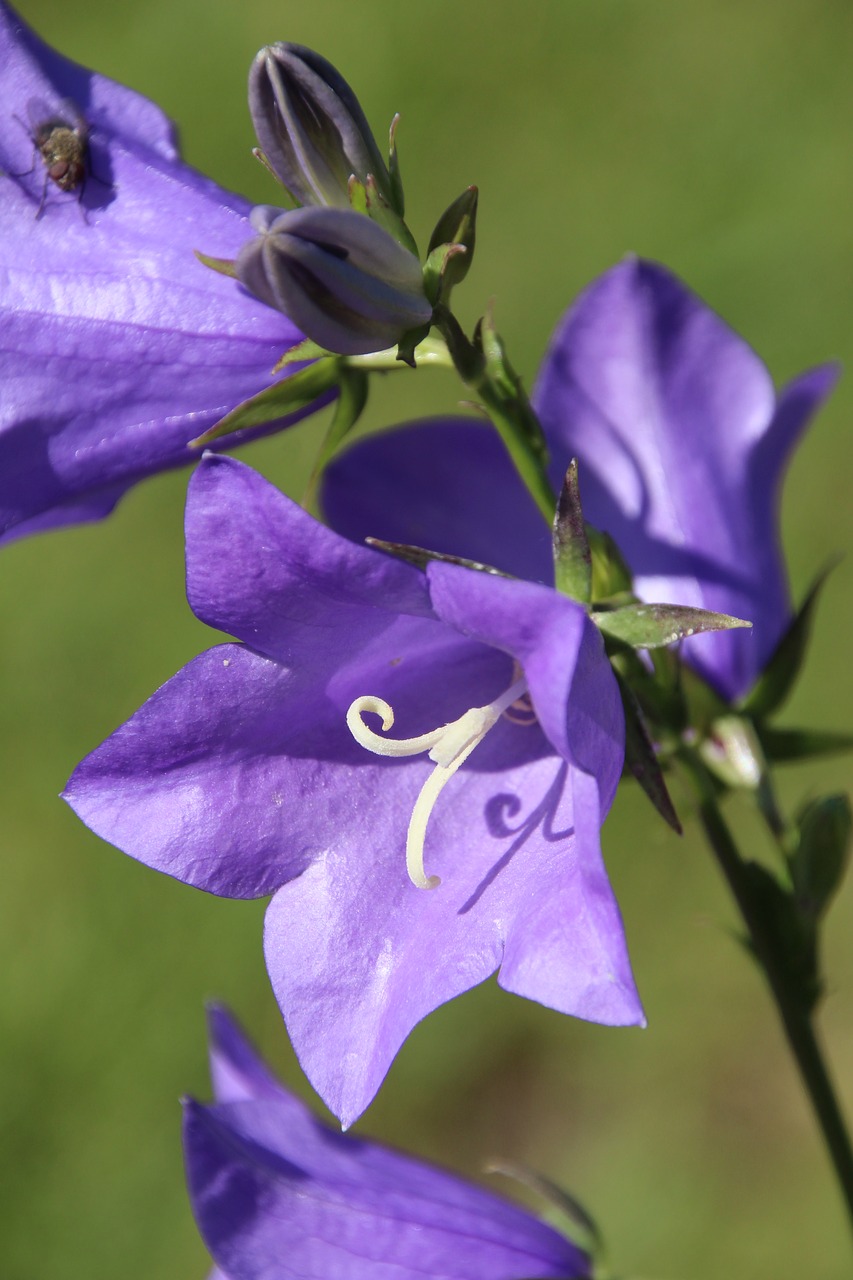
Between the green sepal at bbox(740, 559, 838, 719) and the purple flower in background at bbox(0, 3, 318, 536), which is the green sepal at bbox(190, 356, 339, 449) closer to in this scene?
the purple flower in background at bbox(0, 3, 318, 536)

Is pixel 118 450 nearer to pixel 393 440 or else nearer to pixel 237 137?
pixel 393 440

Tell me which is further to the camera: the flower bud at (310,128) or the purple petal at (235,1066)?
the purple petal at (235,1066)

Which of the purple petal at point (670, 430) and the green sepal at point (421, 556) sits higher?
the green sepal at point (421, 556)

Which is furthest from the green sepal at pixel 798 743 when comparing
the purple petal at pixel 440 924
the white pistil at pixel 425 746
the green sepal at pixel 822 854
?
the white pistil at pixel 425 746

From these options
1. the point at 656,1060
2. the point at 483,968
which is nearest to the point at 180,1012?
the point at 656,1060

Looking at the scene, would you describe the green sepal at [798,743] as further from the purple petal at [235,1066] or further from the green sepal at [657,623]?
the purple petal at [235,1066]

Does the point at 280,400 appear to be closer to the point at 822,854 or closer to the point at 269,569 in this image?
the point at 269,569
